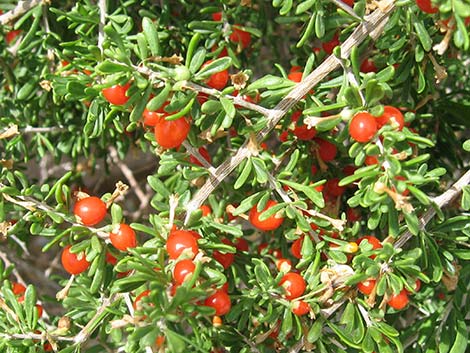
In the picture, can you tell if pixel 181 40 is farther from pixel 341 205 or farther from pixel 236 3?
pixel 341 205

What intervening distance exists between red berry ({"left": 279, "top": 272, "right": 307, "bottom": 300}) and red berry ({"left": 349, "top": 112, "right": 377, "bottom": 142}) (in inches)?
19.5

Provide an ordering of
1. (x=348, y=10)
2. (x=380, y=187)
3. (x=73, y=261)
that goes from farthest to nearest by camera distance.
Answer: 1. (x=73, y=261)
2. (x=348, y=10)
3. (x=380, y=187)

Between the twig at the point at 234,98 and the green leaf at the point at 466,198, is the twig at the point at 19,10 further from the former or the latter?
the green leaf at the point at 466,198

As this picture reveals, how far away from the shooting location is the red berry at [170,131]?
1739mm

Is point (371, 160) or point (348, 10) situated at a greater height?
point (348, 10)

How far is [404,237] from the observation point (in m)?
1.89

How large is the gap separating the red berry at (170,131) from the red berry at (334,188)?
0.75 m

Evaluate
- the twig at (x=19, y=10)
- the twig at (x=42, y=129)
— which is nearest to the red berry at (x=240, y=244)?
the twig at (x=42, y=129)

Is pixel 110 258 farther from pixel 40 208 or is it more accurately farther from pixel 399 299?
pixel 399 299

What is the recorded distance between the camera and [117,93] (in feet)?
5.68

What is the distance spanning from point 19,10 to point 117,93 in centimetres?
90

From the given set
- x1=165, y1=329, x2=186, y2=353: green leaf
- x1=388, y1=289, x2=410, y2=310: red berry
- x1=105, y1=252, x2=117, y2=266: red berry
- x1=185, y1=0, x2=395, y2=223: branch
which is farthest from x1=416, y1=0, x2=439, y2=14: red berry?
x1=105, y1=252, x2=117, y2=266: red berry

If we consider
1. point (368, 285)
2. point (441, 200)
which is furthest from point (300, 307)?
point (441, 200)

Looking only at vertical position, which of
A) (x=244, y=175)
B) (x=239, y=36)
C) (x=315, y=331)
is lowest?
(x=315, y=331)
